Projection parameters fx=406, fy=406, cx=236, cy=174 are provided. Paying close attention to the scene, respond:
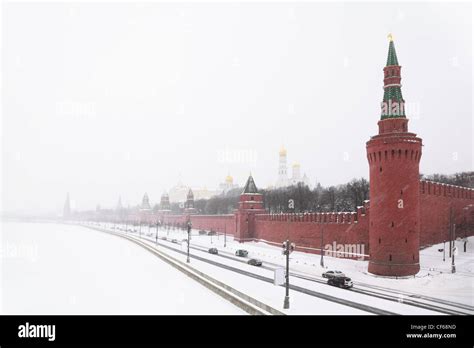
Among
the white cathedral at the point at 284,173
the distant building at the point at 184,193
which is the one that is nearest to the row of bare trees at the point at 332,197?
the white cathedral at the point at 284,173

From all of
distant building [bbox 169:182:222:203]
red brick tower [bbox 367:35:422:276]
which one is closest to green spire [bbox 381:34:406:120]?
red brick tower [bbox 367:35:422:276]

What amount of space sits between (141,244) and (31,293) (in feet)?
116

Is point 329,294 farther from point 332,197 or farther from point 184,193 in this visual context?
point 184,193

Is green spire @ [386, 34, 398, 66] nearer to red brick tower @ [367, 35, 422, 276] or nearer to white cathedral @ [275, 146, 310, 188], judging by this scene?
red brick tower @ [367, 35, 422, 276]

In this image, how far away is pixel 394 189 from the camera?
3231 centimetres

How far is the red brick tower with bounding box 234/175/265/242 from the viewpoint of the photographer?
60.8 metres

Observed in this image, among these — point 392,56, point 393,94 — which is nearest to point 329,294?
point 393,94

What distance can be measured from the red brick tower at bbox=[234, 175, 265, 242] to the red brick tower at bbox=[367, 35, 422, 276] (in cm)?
2883

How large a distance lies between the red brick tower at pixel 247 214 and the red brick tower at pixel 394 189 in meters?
28.8

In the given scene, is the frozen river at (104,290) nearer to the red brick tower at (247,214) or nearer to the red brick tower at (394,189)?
the red brick tower at (394,189)

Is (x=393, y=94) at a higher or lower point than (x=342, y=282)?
higher

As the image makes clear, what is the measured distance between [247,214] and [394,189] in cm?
3164
